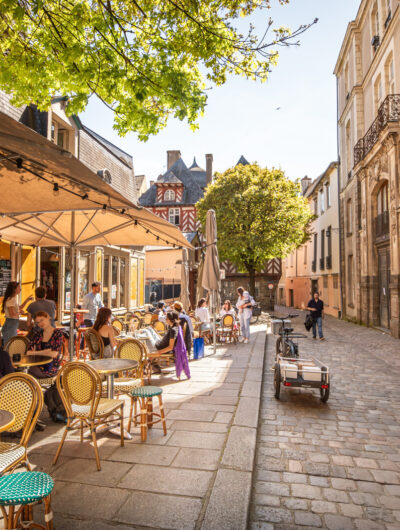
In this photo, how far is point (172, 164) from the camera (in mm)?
39094

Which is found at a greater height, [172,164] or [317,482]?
[172,164]

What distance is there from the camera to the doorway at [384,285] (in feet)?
53.1

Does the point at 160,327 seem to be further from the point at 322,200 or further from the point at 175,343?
the point at 322,200

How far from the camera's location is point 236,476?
3465mm

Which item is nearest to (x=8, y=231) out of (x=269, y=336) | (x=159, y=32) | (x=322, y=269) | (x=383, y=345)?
(x=159, y=32)

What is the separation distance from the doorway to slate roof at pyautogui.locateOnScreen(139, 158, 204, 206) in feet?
64.9

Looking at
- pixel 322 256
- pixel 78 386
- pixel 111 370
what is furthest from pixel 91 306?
pixel 322 256

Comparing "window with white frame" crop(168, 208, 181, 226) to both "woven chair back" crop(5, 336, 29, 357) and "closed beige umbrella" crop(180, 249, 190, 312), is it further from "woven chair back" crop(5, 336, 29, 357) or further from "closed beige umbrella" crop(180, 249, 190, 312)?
"woven chair back" crop(5, 336, 29, 357)

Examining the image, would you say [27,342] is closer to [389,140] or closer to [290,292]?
[389,140]

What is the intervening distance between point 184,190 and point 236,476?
32.6 meters

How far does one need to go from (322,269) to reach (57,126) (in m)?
21.8

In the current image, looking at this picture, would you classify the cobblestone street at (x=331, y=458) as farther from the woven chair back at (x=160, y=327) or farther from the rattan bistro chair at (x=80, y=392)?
the woven chair back at (x=160, y=327)

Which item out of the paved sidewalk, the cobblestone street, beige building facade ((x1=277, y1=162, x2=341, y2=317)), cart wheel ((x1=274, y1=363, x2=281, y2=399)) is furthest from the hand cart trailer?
beige building facade ((x1=277, y1=162, x2=341, y2=317))

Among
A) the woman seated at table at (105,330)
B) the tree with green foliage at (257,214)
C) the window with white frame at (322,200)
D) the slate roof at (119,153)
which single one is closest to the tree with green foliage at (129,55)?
the woman seated at table at (105,330)
